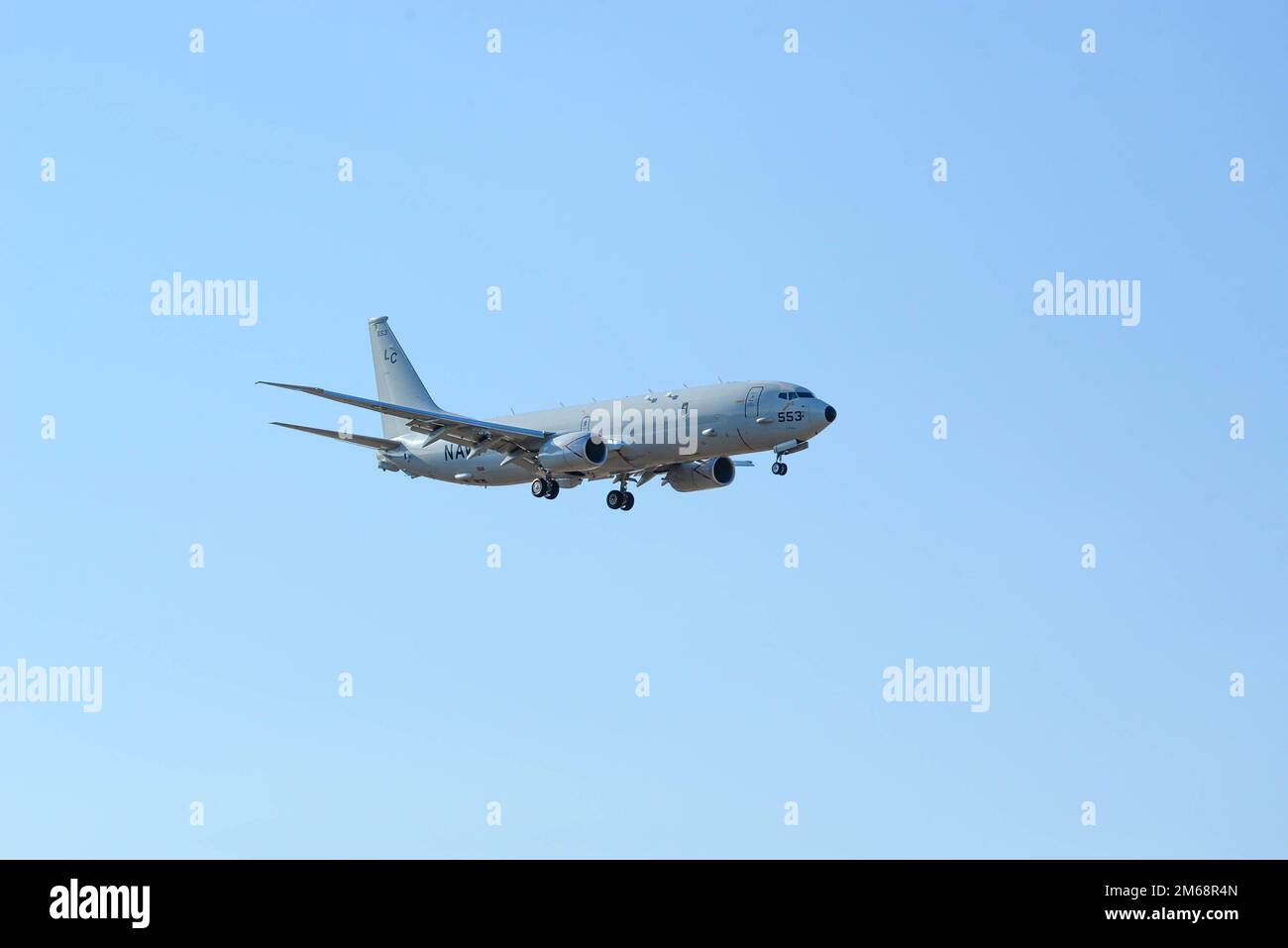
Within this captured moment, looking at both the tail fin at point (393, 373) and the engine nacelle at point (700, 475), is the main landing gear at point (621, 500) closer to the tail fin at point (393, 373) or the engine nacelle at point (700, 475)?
the engine nacelle at point (700, 475)

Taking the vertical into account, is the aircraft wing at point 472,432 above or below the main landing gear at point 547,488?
above

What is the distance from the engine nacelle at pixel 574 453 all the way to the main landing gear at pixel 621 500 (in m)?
4.33

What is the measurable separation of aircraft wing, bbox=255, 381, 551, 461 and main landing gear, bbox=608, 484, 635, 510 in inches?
177

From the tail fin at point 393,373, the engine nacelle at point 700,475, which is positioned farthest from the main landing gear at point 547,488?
the tail fin at point 393,373

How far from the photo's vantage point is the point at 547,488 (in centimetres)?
8300

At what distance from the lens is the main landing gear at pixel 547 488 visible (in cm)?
8300

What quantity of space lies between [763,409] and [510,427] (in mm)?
12418

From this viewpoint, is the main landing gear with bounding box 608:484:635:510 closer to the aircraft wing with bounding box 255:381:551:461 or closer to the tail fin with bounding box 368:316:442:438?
the aircraft wing with bounding box 255:381:551:461

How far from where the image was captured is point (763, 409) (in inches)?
3036

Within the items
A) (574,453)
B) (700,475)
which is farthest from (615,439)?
(700,475)

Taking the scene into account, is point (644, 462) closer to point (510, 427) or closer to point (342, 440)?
point (510, 427)

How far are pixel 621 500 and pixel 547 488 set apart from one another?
394cm
